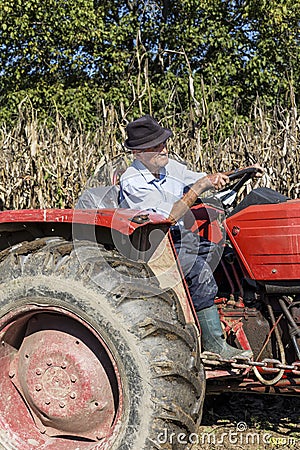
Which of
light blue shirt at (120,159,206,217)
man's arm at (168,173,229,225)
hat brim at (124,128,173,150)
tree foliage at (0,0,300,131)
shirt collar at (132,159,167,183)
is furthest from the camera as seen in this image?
tree foliage at (0,0,300,131)

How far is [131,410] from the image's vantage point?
2.95 meters

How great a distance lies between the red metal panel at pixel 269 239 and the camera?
329cm

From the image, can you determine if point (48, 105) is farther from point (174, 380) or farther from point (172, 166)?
point (174, 380)

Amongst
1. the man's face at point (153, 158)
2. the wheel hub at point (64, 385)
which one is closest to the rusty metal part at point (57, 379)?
the wheel hub at point (64, 385)

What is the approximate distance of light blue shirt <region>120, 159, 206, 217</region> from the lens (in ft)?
11.4

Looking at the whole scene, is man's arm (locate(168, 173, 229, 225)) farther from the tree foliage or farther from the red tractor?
the tree foliage

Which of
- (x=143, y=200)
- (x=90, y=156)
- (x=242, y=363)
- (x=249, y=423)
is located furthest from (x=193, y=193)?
(x=90, y=156)

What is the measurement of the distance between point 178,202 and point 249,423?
160 centimetres

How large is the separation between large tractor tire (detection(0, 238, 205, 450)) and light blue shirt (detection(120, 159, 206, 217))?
1.44 feet

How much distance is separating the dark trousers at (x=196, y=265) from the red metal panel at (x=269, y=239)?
0.18 meters

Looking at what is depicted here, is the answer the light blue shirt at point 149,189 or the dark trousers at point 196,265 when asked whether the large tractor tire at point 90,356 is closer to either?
the dark trousers at point 196,265

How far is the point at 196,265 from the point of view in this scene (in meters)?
3.43

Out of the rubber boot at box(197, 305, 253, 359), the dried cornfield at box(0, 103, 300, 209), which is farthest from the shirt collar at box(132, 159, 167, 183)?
the dried cornfield at box(0, 103, 300, 209)

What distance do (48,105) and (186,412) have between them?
52.9 ft
